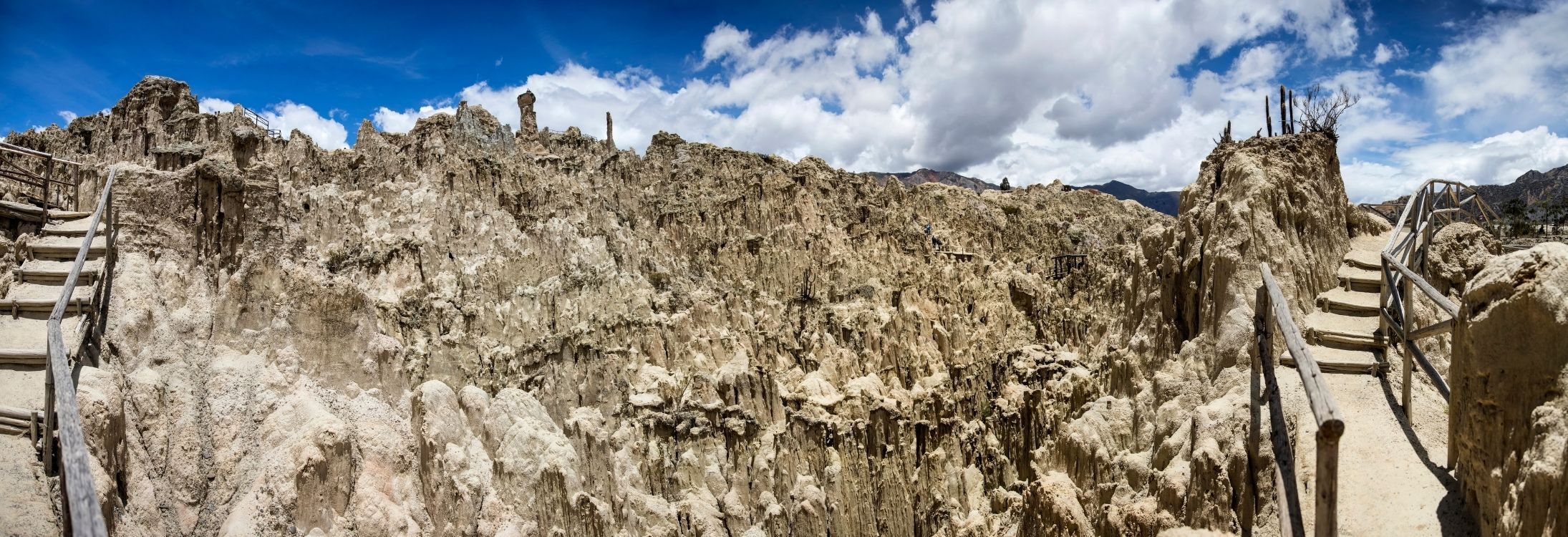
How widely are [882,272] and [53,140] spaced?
4238cm

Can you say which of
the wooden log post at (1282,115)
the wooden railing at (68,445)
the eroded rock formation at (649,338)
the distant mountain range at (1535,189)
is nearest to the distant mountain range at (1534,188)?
the distant mountain range at (1535,189)

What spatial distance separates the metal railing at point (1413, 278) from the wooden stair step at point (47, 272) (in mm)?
21439

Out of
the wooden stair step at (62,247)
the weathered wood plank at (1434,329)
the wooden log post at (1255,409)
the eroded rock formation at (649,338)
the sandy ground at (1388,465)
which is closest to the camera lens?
the sandy ground at (1388,465)

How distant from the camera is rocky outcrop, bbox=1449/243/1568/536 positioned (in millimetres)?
6418

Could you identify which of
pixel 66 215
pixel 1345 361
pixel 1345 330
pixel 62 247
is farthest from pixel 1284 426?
pixel 66 215

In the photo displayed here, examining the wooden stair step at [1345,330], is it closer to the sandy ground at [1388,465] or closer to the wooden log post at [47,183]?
the sandy ground at [1388,465]

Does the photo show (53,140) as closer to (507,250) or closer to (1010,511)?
(507,250)

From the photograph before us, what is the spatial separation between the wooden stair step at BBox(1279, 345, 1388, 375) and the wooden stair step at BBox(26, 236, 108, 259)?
21602mm

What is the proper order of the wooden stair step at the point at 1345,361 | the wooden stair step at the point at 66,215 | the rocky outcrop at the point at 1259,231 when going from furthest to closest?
the wooden stair step at the point at 66,215
the rocky outcrop at the point at 1259,231
the wooden stair step at the point at 1345,361

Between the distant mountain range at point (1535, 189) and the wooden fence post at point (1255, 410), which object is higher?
the distant mountain range at point (1535, 189)

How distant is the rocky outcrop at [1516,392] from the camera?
6.42 meters

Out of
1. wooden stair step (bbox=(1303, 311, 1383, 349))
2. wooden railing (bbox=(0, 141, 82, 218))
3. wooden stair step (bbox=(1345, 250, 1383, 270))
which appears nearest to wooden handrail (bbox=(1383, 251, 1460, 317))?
wooden stair step (bbox=(1303, 311, 1383, 349))

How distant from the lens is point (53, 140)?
114 ft

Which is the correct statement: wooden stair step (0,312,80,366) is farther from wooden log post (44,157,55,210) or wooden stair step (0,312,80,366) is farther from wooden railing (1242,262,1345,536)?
wooden railing (1242,262,1345,536)
